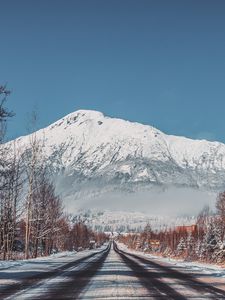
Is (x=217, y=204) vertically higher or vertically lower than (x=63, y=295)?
higher

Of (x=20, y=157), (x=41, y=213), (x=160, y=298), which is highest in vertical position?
(x=20, y=157)

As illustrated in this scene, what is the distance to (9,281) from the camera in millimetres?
20688

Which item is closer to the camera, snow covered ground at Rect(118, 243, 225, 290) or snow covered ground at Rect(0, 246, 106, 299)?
snow covered ground at Rect(0, 246, 106, 299)

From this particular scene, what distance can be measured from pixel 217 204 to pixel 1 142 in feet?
184

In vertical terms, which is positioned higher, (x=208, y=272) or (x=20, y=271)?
(x=20, y=271)

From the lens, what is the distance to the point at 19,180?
161 feet

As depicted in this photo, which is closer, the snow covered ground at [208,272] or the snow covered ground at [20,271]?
the snow covered ground at [20,271]

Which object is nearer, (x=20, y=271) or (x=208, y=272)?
(x=20, y=271)

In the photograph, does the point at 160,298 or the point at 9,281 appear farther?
the point at 9,281

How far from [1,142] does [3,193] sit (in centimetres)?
1129

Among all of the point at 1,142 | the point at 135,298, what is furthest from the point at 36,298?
the point at 1,142

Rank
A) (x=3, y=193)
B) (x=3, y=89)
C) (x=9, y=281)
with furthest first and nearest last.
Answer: (x=3, y=193)
(x=3, y=89)
(x=9, y=281)

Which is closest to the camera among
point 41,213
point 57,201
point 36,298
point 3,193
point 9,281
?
point 36,298

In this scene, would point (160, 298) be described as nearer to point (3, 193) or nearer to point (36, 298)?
point (36, 298)
